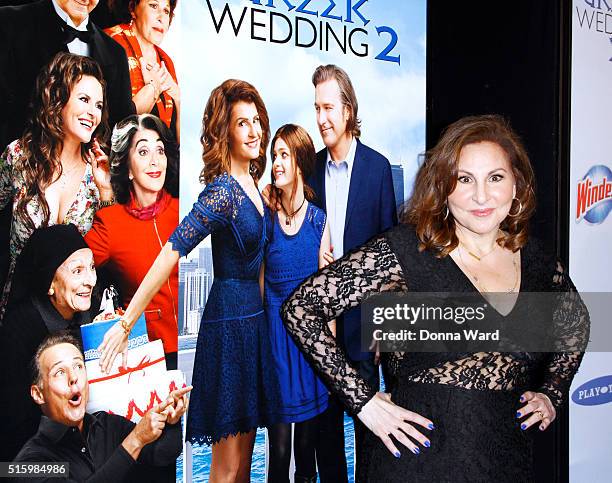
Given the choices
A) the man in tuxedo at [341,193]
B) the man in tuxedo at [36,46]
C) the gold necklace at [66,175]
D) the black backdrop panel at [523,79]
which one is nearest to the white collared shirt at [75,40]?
the man in tuxedo at [36,46]

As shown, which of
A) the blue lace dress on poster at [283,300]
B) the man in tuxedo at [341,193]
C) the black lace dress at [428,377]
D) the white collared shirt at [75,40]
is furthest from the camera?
the man in tuxedo at [341,193]

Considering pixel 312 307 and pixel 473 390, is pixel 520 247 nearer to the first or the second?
pixel 473 390

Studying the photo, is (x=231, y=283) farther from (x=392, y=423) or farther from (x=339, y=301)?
(x=392, y=423)

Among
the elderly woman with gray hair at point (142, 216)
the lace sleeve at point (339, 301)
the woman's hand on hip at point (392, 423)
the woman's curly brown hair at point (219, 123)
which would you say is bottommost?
the woman's hand on hip at point (392, 423)

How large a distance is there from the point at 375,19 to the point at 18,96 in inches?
56.7

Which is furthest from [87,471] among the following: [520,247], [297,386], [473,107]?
[473,107]

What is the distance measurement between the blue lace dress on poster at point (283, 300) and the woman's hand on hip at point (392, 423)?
0.54 metres

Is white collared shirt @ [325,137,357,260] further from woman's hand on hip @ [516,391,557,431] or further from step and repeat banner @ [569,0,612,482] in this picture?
step and repeat banner @ [569,0,612,482]

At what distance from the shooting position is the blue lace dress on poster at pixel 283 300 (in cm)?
241

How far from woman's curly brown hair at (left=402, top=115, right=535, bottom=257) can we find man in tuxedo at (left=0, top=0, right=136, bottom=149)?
0.99m

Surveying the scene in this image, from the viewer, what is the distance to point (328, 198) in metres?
2.57

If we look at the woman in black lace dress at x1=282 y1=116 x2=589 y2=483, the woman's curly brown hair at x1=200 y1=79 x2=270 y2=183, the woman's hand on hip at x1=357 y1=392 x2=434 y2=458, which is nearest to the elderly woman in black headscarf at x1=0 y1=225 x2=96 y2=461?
the woman's curly brown hair at x1=200 y1=79 x2=270 y2=183

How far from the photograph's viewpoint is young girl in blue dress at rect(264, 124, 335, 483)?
95.2 inches

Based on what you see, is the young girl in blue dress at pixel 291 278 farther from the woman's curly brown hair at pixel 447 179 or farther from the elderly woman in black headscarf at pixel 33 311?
the elderly woman in black headscarf at pixel 33 311
